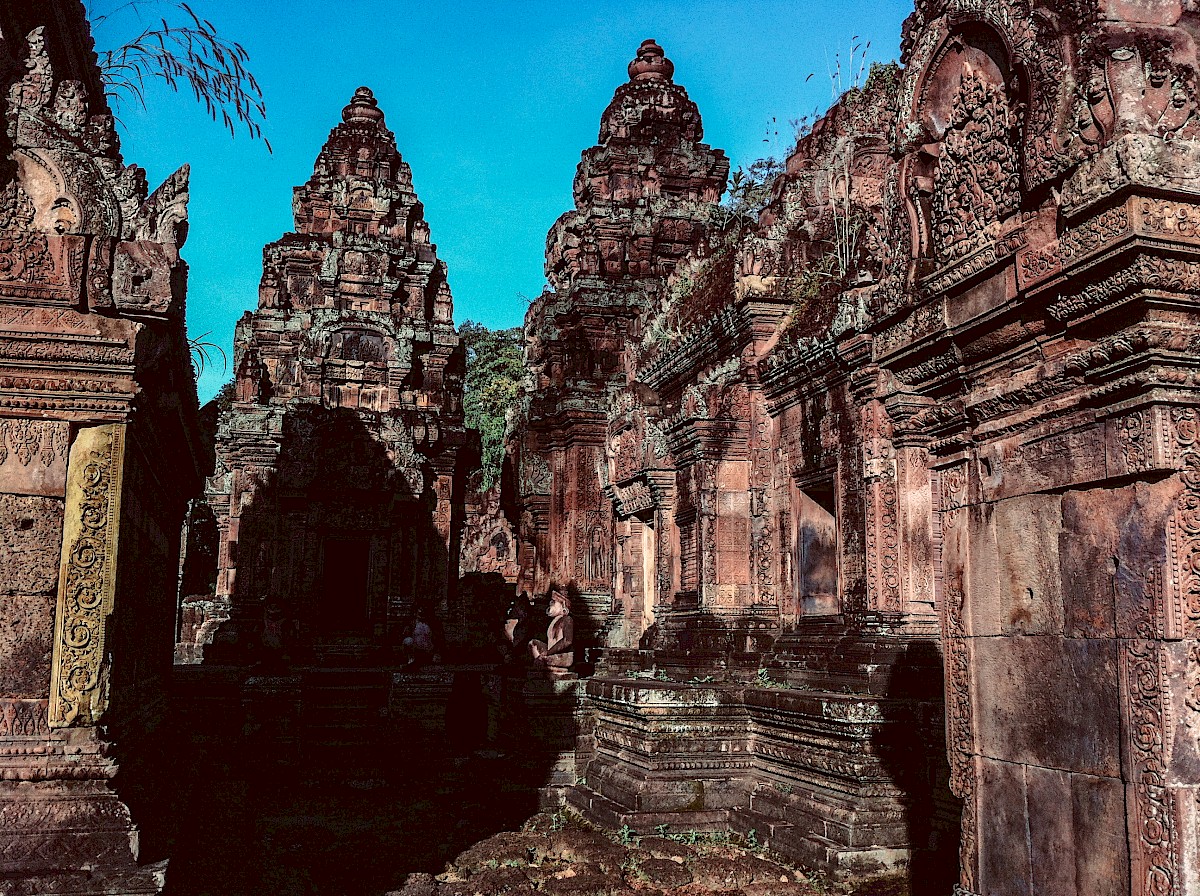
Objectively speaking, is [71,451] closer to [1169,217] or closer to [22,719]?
[22,719]

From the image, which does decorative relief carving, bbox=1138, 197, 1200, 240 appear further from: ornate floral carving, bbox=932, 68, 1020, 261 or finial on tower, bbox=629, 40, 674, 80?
finial on tower, bbox=629, 40, 674, 80

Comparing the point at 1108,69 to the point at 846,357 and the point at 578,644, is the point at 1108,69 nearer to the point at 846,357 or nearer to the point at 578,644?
the point at 846,357

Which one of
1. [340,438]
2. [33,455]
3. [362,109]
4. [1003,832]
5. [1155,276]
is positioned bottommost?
[1003,832]

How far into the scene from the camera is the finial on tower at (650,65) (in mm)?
19828

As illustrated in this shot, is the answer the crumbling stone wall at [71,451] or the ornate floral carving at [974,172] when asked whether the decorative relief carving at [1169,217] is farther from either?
the crumbling stone wall at [71,451]

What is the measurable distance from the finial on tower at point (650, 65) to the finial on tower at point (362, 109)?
9755 mm

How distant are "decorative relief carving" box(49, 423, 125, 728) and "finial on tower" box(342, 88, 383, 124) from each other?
2420 centimetres

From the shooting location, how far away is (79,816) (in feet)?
13.9

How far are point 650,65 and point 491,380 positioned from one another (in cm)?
2099

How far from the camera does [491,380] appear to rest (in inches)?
1563

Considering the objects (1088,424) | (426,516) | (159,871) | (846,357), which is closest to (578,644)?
(426,516)

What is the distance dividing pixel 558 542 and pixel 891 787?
1035 centimetres

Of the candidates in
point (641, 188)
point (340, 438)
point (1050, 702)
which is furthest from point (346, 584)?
point (1050, 702)

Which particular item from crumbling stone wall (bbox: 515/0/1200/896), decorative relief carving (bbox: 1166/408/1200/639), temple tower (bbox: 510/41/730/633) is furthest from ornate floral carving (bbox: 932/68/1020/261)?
temple tower (bbox: 510/41/730/633)
